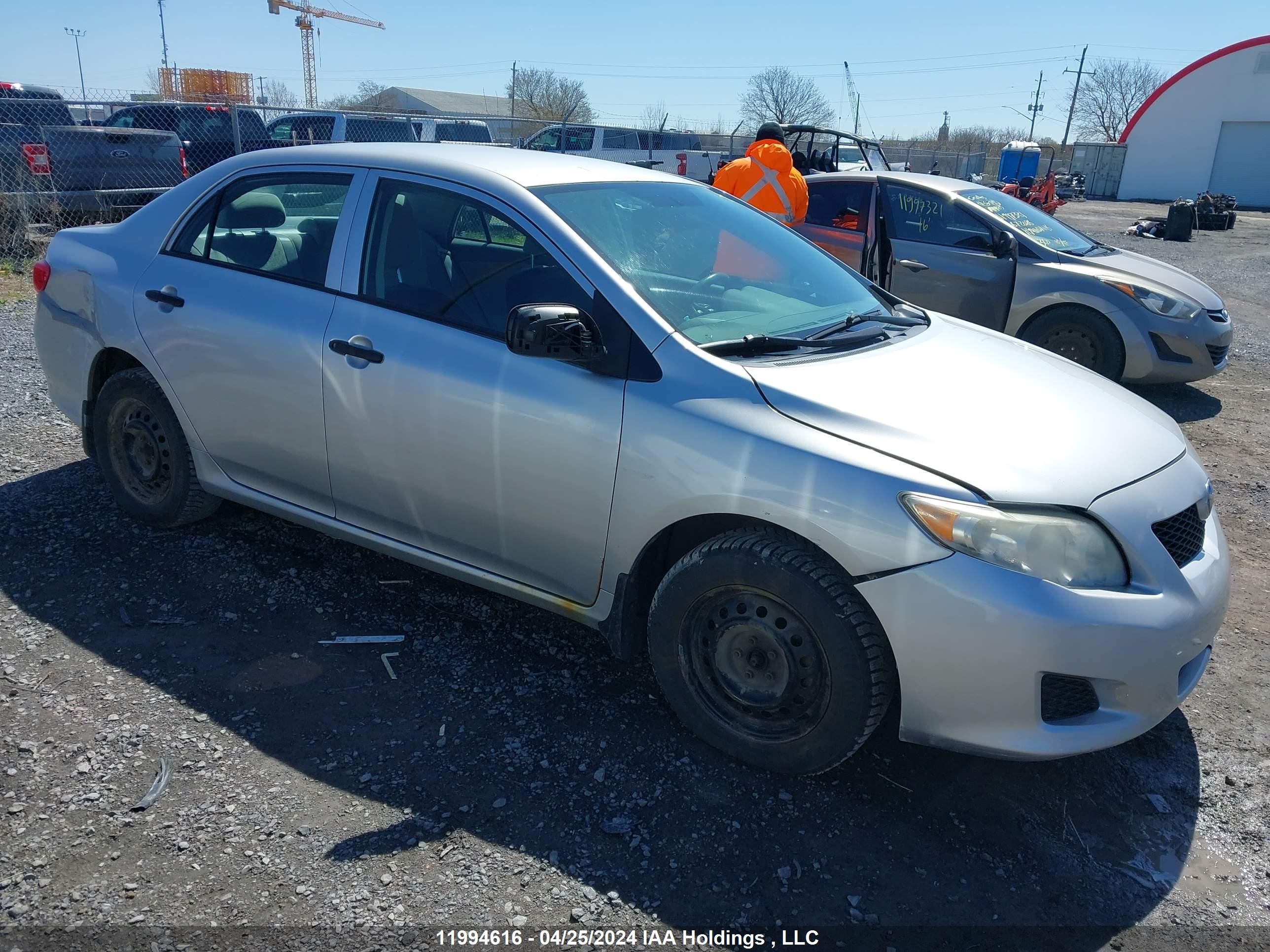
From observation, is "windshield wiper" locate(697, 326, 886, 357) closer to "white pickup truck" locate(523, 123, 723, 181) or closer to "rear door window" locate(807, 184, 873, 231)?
"rear door window" locate(807, 184, 873, 231)

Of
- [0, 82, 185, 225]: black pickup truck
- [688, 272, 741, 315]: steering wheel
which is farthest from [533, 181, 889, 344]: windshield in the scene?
[0, 82, 185, 225]: black pickup truck

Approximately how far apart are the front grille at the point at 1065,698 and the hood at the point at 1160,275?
575 cm

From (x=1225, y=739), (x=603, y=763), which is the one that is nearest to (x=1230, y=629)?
(x=1225, y=739)

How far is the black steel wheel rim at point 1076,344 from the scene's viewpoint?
725cm

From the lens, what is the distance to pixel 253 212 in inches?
153

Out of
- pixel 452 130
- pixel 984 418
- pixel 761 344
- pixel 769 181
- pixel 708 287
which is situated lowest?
pixel 984 418

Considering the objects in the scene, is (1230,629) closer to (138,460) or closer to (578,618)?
(578,618)

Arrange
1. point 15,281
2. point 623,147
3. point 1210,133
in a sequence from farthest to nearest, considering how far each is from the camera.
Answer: point 1210,133, point 623,147, point 15,281

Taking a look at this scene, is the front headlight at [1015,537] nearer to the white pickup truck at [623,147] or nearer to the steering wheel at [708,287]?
the steering wheel at [708,287]

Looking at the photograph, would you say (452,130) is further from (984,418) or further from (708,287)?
(984,418)

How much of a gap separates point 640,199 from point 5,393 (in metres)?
5.14

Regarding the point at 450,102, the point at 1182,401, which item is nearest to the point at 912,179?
the point at 1182,401

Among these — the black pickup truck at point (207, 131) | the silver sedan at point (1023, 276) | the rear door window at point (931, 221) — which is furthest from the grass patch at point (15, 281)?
the rear door window at point (931, 221)

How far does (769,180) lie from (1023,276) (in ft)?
7.13
